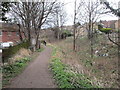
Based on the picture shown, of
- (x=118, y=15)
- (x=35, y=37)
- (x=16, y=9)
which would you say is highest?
(x=16, y=9)

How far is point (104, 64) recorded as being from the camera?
35.4 ft

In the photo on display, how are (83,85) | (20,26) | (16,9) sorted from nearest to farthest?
(83,85) < (16,9) < (20,26)

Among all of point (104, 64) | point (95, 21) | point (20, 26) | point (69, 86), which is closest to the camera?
point (69, 86)

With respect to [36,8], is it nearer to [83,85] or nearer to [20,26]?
[20,26]

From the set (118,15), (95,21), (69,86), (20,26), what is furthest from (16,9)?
(69,86)

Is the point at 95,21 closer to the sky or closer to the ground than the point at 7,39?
closer to the sky

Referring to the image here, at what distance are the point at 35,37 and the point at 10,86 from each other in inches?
650

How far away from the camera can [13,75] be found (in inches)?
281

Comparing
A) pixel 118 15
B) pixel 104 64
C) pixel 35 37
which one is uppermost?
pixel 118 15

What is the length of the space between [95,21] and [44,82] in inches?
550

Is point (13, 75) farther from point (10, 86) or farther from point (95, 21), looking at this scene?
point (95, 21)

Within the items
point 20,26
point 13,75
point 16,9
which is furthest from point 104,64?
point 20,26

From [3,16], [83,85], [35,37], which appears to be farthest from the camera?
[35,37]

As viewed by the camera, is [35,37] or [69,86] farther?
[35,37]
